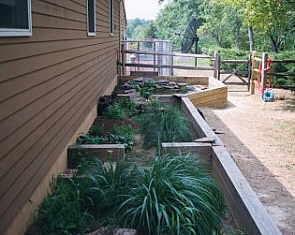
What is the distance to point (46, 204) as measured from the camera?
3.31 m

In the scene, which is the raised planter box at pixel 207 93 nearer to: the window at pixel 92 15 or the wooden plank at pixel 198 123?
the wooden plank at pixel 198 123

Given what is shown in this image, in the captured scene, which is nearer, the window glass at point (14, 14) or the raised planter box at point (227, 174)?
the window glass at point (14, 14)

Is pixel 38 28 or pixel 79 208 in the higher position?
pixel 38 28

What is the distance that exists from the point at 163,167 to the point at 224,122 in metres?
5.58

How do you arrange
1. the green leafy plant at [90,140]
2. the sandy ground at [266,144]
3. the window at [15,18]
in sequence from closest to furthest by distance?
the window at [15,18] → the sandy ground at [266,144] → the green leafy plant at [90,140]

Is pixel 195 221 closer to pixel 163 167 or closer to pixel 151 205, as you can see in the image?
pixel 151 205

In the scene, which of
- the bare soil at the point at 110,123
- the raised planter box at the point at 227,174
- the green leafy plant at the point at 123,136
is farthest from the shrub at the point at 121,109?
the raised planter box at the point at 227,174

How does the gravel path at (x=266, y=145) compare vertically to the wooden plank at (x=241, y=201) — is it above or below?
below

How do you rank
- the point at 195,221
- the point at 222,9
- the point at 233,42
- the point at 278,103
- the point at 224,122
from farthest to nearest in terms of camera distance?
the point at 233,42, the point at 222,9, the point at 278,103, the point at 224,122, the point at 195,221

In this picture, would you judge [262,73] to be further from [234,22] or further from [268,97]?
[234,22]

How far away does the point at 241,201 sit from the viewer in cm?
336

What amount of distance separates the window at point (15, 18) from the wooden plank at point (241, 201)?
225 cm

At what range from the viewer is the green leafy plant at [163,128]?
18.8ft

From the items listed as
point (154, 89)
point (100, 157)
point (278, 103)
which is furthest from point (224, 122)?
point (100, 157)
